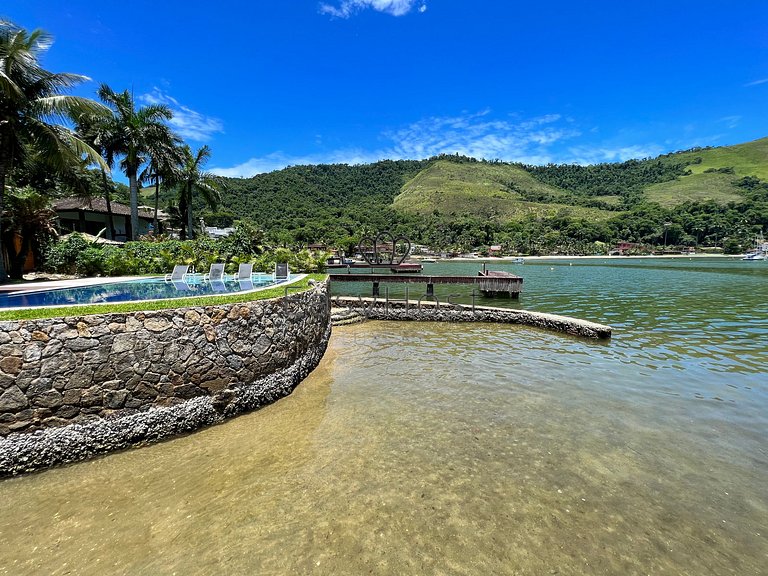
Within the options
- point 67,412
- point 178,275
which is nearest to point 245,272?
point 178,275

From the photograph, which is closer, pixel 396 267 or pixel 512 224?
pixel 396 267

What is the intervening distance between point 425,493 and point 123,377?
19.1ft

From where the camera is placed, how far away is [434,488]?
599 centimetres

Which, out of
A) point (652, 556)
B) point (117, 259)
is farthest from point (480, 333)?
point (117, 259)

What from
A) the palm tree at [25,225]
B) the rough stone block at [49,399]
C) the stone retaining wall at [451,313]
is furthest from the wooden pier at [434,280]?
the rough stone block at [49,399]

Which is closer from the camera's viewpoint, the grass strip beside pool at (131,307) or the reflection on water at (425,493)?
the reflection on water at (425,493)

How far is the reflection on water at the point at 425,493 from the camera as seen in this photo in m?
4.64

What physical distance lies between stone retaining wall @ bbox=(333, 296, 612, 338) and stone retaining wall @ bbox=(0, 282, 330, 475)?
1385cm

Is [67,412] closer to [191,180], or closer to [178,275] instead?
[178,275]

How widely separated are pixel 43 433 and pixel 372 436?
5.78m

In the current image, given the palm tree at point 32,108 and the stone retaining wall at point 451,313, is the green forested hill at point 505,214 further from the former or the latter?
the palm tree at point 32,108

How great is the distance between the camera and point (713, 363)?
12883 millimetres

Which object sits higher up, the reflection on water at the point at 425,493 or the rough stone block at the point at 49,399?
the rough stone block at the point at 49,399

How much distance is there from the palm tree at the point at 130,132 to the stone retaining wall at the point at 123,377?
80.7ft
